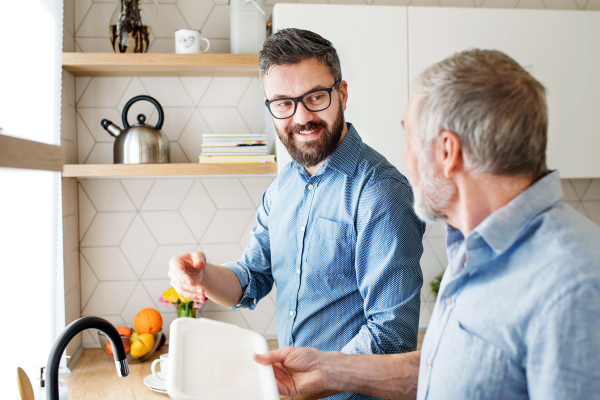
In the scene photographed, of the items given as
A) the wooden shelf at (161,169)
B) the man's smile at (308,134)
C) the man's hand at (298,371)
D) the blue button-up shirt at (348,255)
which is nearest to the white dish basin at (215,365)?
the man's hand at (298,371)

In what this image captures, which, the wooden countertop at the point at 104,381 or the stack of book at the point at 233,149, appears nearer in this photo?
the wooden countertop at the point at 104,381

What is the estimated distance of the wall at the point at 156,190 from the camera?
6.36ft

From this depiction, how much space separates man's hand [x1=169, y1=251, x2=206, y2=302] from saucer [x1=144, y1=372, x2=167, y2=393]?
0.54 meters

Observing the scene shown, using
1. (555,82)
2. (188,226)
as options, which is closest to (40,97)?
(188,226)

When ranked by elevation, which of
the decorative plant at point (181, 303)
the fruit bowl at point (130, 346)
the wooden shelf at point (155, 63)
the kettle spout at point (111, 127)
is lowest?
the fruit bowl at point (130, 346)

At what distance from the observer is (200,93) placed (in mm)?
1992

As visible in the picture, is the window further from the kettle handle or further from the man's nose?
the man's nose

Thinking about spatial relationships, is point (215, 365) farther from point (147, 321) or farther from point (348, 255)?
point (147, 321)

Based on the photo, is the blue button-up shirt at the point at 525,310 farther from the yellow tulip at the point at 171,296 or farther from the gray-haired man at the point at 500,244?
the yellow tulip at the point at 171,296

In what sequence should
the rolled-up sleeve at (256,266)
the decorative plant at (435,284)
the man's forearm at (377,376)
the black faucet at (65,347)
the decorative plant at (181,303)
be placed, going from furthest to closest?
the decorative plant at (435,284) < the decorative plant at (181,303) < the rolled-up sleeve at (256,266) < the man's forearm at (377,376) < the black faucet at (65,347)

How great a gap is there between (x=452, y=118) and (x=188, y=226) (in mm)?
1540

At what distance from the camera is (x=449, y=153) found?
674 mm

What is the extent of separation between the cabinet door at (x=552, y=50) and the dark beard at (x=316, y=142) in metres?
0.68

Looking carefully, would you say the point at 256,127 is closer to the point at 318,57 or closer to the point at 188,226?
the point at 188,226
